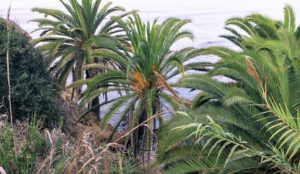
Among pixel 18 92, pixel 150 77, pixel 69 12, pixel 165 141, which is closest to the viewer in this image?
pixel 165 141

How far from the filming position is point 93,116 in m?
15.7

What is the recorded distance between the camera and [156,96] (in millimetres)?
10219

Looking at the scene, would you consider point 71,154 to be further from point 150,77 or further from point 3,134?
point 150,77

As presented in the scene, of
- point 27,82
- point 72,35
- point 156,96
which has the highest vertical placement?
point 72,35

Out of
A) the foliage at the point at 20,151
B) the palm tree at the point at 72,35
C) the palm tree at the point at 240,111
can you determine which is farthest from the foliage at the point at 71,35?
the foliage at the point at 20,151

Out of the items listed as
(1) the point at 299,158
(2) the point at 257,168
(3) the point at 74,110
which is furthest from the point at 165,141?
(3) the point at 74,110

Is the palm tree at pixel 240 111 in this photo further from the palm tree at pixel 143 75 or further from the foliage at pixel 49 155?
the palm tree at pixel 143 75

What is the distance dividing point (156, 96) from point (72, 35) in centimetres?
428

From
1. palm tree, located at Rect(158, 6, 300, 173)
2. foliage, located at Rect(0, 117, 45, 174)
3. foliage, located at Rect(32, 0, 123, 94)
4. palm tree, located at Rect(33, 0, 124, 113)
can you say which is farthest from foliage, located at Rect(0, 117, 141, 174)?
foliage, located at Rect(32, 0, 123, 94)

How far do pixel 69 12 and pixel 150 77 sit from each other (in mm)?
4546

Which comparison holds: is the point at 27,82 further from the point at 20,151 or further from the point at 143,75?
the point at 20,151

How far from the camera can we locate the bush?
10909mm

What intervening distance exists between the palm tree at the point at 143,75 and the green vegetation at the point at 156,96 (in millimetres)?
22

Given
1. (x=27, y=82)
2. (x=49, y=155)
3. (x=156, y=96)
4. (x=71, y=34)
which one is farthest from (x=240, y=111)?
(x=71, y=34)
